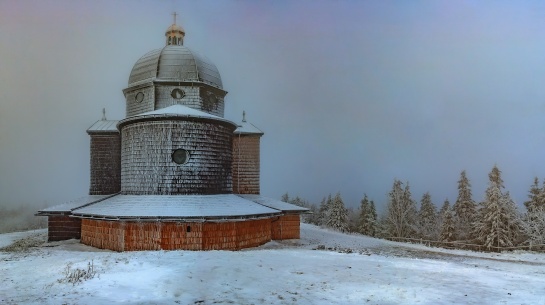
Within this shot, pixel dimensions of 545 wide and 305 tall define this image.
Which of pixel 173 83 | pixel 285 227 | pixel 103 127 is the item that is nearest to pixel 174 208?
pixel 285 227

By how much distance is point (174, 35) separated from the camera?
32.9m

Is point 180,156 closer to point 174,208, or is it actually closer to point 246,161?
point 174,208

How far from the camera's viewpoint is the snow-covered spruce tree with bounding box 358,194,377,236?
51.6 m

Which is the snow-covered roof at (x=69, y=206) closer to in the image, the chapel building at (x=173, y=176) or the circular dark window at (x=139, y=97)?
the chapel building at (x=173, y=176)

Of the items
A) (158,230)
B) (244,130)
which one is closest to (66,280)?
(158,230)

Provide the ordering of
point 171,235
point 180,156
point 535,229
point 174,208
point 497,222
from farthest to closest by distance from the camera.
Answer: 1. point 497,222
2. point 535,229
3. point 180,156
4. point 174,208
5. point 171,235

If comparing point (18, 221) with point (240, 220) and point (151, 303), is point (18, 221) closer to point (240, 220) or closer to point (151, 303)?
point (240, 220)

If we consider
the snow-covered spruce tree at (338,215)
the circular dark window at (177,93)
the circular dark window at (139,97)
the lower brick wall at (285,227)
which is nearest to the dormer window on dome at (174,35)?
the circular dark window at (139,97)

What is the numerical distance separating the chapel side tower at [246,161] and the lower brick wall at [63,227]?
11.7 meters

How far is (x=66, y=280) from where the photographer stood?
1054 centimetres

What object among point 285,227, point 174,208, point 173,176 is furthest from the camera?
point 285,227

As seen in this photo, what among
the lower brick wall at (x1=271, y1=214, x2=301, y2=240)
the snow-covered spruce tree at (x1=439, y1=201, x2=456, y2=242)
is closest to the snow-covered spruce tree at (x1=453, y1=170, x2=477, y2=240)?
the snow-covered spruce tree at (x1=439, y1=201, x2=456, y2=242)

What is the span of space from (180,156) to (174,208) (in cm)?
388

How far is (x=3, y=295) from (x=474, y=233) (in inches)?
1576
